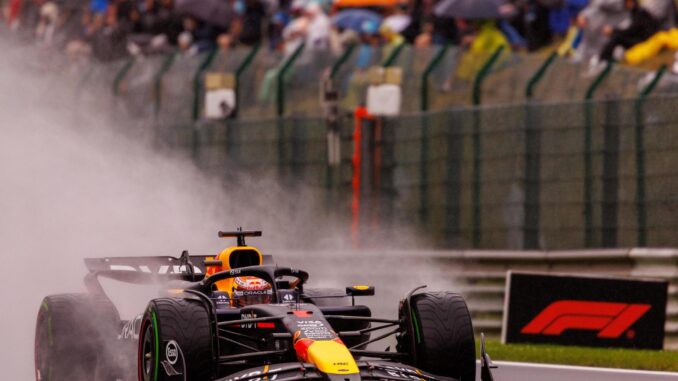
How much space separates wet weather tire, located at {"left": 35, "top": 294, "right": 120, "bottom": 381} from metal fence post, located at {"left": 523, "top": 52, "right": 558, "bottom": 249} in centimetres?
578

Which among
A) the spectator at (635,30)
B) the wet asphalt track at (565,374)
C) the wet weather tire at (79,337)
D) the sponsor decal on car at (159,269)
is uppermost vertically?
the spectator at (635,30)

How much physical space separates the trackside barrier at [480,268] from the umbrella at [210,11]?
5574 millimetres

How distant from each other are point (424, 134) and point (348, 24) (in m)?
3.83

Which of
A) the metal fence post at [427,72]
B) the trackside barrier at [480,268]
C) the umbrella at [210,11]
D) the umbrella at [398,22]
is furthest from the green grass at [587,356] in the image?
the umbrella at [210,11]

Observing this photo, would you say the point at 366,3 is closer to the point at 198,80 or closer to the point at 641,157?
the point at 198,80

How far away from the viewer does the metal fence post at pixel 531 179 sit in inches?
628

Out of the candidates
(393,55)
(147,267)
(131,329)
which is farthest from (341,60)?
(131,329)

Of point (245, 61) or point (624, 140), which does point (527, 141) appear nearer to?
point (624, 140)

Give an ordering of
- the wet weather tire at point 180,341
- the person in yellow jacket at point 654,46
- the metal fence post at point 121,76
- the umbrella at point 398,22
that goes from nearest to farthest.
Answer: the wet weather tire at point 180,341, the person in yellow jacket at point 654,46, the umbrella at point 398,22, the metal fence post at point 121,76

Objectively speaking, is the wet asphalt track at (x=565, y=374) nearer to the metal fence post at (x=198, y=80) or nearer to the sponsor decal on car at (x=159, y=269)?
the sponsor decal on car at (x=159, y=269)

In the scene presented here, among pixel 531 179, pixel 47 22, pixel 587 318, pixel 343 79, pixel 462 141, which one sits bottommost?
pixel 587 318

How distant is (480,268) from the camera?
16.1 metres

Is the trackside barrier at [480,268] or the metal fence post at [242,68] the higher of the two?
the metal fence post at [242,68]

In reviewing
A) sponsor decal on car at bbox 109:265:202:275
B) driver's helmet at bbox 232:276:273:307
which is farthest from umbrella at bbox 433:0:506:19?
driver's helmet at bbox 232:276:273:307
